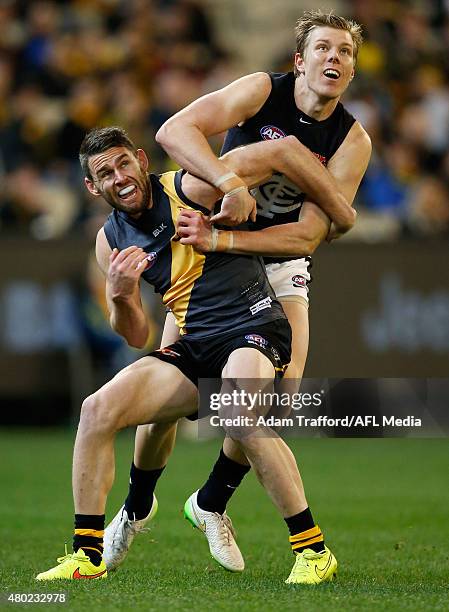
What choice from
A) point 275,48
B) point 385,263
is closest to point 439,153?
point 385,263

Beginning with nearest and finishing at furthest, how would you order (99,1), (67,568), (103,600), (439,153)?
(103,600), (67,568), (439,153), (99,1)

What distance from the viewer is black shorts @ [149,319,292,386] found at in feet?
18.1

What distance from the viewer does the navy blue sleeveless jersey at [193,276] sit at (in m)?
5.65

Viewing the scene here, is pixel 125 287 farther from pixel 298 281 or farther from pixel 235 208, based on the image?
pixel 298 281

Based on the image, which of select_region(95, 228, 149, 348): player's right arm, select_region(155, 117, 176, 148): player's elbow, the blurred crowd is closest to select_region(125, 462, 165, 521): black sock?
select_region(95, 228, 149, 348): player's right arm

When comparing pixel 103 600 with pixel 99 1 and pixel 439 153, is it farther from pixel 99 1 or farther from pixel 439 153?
pixel 99 1

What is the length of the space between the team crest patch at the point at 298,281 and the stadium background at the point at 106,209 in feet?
13.4

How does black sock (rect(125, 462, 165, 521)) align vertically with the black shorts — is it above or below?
below

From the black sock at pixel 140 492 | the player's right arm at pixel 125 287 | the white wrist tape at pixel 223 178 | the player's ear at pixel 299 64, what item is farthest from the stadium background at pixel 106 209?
the white wrist tape at pixel 223 178

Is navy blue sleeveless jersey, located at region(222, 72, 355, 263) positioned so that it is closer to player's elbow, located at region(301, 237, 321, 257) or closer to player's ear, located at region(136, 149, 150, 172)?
player's elbow, located at region(301, 237, 321, 257)

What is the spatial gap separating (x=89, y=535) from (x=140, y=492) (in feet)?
2.81

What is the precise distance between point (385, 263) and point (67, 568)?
293 inches

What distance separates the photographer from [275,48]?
640 inches

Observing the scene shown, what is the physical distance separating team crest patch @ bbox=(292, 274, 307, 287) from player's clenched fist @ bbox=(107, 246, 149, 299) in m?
1.05
